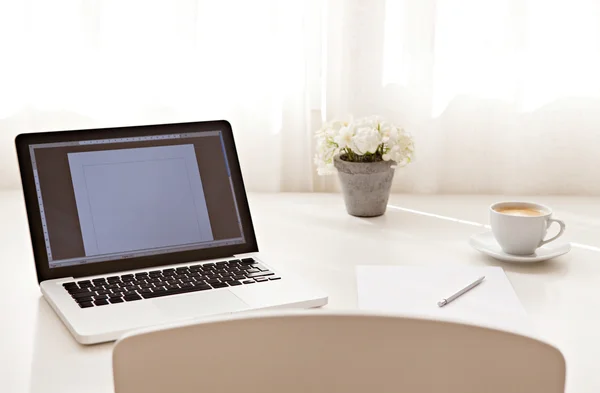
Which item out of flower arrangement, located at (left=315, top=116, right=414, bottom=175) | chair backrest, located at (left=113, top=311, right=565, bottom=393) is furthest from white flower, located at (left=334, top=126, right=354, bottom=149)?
chair backrest, located at (left=113, top=311, right=565, bottom=393)

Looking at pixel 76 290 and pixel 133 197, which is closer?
pixel 76 290

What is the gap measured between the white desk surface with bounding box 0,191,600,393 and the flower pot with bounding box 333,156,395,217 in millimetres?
22

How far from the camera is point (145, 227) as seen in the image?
1.22m

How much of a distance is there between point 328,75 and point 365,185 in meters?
0.37

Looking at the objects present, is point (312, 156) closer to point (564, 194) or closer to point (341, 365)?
point (564, 194)

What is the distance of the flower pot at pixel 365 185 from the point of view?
1500 millimetres

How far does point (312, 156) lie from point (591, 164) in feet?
1.98

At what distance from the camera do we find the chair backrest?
63cm

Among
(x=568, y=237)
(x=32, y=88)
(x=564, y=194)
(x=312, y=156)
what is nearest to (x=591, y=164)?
(x=564, y=194)

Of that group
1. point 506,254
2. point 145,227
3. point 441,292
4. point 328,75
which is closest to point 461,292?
point 441,292

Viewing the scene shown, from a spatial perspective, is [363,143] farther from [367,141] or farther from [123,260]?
[123,260]

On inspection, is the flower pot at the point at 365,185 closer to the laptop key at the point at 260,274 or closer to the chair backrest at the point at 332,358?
the laptop key at the point at 260,274

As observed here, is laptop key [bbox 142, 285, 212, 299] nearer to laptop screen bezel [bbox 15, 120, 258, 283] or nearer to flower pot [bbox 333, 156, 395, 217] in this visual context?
laptop screen bezel [bbox 15, 120, 258, 283]

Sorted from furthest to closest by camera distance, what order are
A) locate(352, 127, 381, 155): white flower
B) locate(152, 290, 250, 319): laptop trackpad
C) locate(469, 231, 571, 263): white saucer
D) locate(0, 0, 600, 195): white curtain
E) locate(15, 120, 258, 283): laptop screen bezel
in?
locate(0, 0, 600, 195): white curtain → locate(352, 127, 381, 155): white flower → locate(469, 231, 571, 263): white saucer → locate(15, 120, 258, 283): laptop screen bezel → locate(152, 290, 250, 319): laptop trackpad
